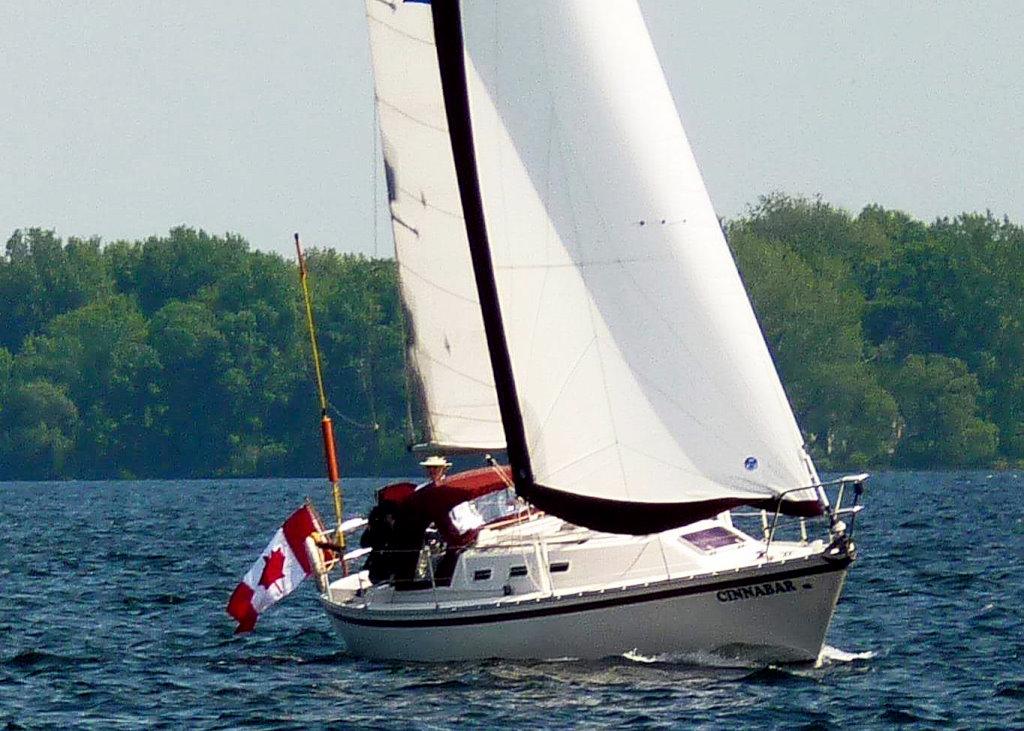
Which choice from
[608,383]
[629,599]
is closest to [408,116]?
[608,383]

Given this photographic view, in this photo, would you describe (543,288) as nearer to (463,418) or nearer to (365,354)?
(463,418)

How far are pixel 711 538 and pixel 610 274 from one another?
367 centimetres

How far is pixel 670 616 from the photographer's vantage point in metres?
26.9

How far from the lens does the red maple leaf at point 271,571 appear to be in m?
30.3

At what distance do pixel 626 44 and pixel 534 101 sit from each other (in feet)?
4.28

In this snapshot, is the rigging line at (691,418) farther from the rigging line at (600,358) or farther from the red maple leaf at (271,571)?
the red maple leaf at (271,571)

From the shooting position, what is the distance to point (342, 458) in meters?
123

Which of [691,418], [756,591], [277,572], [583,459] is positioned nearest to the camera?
[756,591]

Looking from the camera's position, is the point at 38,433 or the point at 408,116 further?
the point at 38,433

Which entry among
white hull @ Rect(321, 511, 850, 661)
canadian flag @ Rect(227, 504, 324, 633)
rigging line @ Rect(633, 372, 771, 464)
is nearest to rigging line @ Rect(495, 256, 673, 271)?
rigging line @ Rect(633, 372, 771, 464)

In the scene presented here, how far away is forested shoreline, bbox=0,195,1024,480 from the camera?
113 meters

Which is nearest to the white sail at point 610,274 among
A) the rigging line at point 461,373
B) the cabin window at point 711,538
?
the cabin window at point 711,538

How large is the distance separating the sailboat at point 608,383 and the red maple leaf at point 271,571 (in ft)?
6.77

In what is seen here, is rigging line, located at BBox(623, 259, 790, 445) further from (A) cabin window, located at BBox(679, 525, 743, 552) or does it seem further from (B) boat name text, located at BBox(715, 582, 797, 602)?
(A) cabin window, located at BBox(679, 525, 743, 552)
